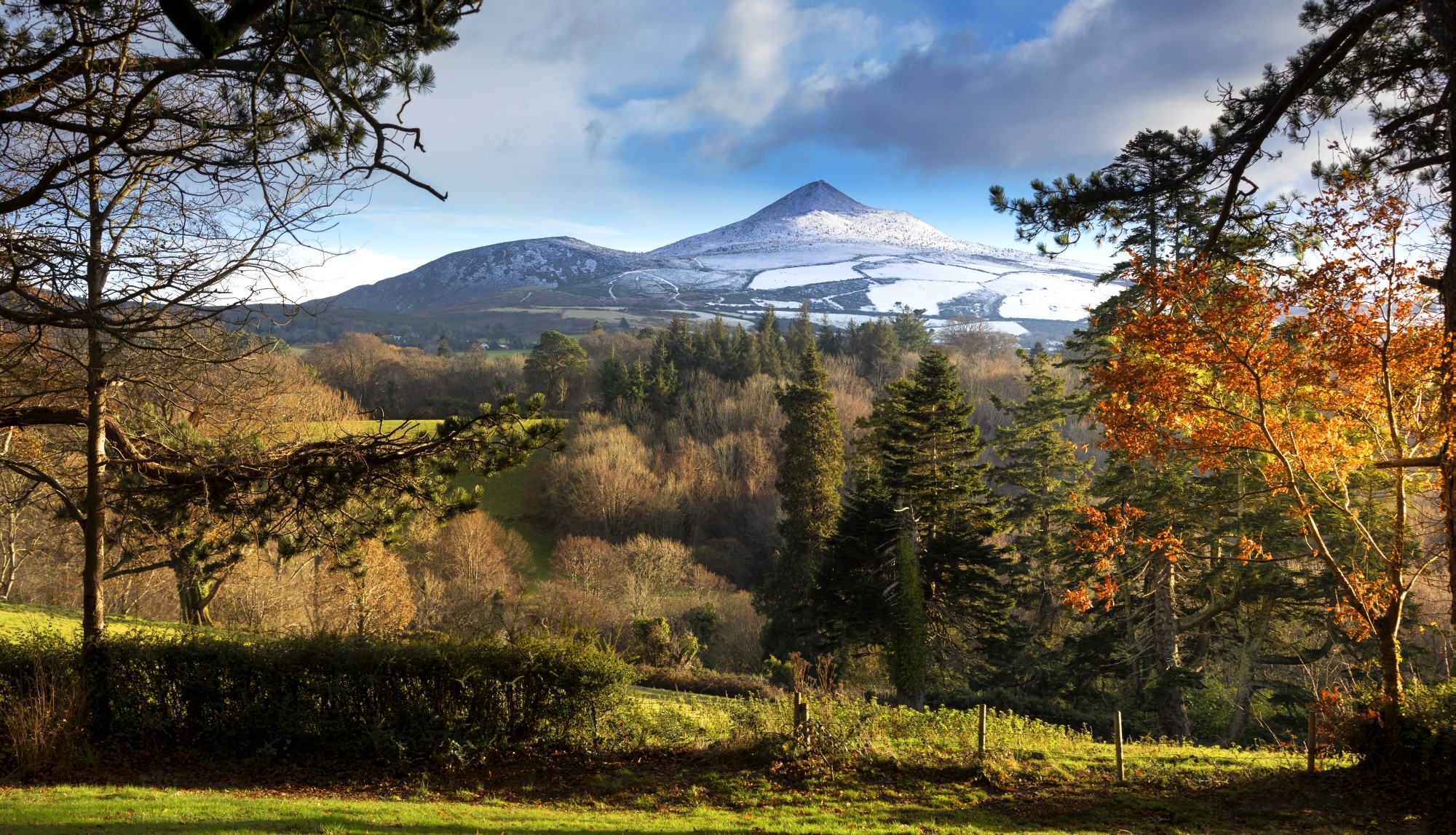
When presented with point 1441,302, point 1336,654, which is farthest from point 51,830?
point 1336,654

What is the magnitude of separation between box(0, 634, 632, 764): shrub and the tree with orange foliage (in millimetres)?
8209

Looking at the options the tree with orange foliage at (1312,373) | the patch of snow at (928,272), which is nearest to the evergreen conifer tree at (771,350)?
the tree with orange foliage at (1312,373)

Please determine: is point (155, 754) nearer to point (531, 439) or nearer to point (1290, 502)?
point (531, 439)

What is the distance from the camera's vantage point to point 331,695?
9062mm

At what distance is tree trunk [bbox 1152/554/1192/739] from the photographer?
19297mm

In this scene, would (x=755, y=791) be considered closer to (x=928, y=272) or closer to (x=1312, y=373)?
(x=1312, y=373)

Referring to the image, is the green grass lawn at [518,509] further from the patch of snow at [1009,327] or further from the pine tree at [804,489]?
the patch of snow at [1009,327]

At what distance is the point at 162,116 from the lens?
Result: 5.94 meters

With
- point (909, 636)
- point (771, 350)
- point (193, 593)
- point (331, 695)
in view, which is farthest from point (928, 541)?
point (771, 350)

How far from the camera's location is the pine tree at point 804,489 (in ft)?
102

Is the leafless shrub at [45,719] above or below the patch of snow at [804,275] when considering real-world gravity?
below

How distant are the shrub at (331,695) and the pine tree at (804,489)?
21.2 metres

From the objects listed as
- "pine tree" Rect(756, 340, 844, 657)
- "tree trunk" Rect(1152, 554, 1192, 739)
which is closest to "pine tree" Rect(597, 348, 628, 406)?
"pine tree" Rect(756, 340, 844, 657)

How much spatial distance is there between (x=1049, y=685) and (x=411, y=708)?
65.5 ft
